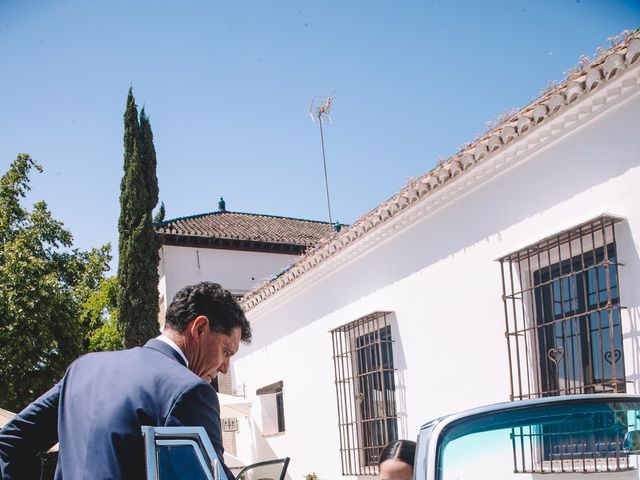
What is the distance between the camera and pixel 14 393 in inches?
725

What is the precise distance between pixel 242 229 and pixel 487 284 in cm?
1424

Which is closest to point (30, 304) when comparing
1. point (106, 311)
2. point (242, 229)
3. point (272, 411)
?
point (106, 311)

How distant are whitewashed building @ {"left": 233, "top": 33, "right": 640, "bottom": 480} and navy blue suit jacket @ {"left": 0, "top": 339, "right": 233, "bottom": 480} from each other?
4119 millimetres

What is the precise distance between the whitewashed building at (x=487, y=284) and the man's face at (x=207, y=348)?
12.3 ft

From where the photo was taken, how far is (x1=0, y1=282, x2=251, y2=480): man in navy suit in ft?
5.52

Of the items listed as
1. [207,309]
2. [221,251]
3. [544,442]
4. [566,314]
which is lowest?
[544,442]

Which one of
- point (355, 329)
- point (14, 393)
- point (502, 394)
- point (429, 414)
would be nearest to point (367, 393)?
point (355, 329)

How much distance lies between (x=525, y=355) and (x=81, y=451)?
5.11 m

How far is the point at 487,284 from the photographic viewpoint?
688cm

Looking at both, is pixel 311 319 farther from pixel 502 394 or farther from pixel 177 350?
pixel 177 350

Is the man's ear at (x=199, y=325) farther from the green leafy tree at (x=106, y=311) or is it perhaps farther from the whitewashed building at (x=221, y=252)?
the green leafy tree at (x=106, y=311)

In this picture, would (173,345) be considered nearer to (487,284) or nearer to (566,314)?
(566,314)

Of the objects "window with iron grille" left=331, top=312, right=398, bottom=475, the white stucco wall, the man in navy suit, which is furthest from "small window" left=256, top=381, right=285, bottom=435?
the man in navy suit

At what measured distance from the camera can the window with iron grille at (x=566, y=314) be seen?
557cm
